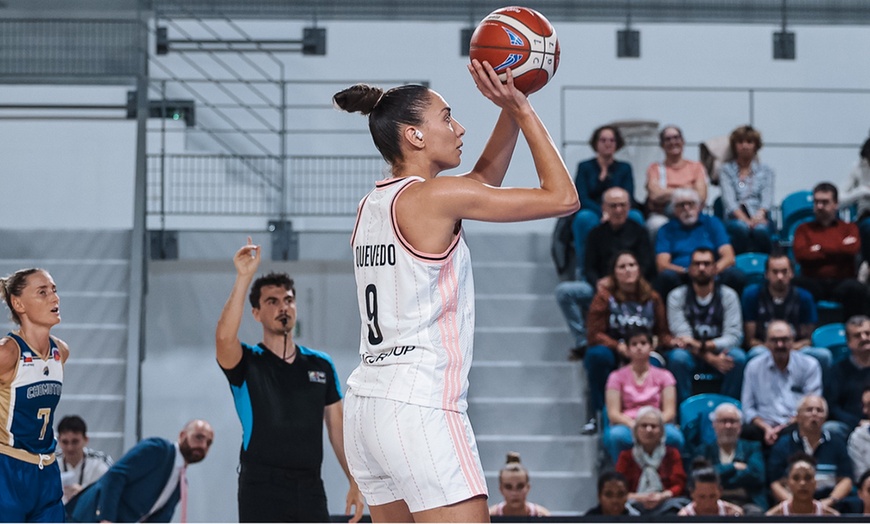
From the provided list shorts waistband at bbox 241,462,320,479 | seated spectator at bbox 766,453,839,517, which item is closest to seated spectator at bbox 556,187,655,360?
seated spectator at bbox 766,453,839,517

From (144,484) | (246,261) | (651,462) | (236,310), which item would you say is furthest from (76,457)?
(651,462)

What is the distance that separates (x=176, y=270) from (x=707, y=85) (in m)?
4.73

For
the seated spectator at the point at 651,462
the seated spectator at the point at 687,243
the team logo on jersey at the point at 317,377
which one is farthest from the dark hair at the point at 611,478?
the team logo on jersey at the point at 317,377

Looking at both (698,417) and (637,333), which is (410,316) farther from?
(698,417)

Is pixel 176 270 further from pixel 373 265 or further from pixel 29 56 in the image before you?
pixel 373 265

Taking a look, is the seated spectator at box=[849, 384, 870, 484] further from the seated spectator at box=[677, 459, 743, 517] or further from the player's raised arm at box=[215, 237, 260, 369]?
the player's raised arm at box=[215, 237, 260, 369]

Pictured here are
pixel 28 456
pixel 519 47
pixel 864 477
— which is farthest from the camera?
pixel 864 477

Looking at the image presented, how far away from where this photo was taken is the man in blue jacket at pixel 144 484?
17.9 feet

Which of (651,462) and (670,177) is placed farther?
(670,177)

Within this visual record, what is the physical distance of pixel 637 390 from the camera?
22.2 ft

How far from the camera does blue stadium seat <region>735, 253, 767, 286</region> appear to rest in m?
7.91

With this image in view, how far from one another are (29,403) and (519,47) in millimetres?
2297

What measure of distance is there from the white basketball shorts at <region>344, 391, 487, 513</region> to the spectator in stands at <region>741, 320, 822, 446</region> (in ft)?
14.7

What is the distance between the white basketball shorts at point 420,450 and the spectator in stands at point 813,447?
163 inches
